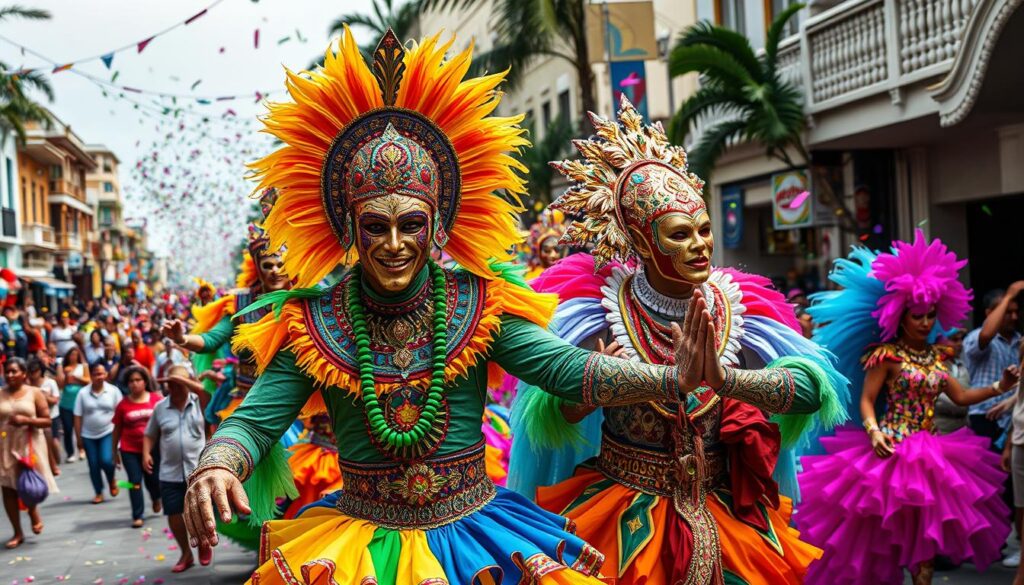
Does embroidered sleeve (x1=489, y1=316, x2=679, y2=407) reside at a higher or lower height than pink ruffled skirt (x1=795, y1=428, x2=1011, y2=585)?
higher

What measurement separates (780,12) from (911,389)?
11.5 m

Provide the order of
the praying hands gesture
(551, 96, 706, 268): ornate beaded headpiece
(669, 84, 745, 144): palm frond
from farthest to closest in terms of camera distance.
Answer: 1. (669, 84, 745, 144): palm frond
2. (551, 96, 706, 268): ornate beaded headpiece
3. the praying hands gesture

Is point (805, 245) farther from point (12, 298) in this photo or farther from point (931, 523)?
point (12, 298)

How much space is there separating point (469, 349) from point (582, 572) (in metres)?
Answer: 0.81

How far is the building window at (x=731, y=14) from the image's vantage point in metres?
19.1

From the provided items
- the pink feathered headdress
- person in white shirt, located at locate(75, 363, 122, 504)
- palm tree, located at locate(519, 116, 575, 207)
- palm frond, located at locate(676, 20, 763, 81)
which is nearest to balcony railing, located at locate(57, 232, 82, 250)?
palm tree, located at locate(519, 116, 575, 207)

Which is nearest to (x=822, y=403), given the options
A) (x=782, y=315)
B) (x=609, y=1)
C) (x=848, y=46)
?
(x=782, y=315)

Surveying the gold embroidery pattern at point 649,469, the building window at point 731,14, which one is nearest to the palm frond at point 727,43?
the building window at point 731,14

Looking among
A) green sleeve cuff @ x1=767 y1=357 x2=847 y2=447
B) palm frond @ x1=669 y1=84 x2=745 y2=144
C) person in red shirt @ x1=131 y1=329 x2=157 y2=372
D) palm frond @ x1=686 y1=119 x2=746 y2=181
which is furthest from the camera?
person in red shirt @ x1=131 y1=329 x2=157 y2=372

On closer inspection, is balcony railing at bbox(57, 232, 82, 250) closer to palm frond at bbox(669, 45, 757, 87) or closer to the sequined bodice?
palm frond at bbox(669, 45, 757, 87)

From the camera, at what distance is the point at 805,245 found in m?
18.3

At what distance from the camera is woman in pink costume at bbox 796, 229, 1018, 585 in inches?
264

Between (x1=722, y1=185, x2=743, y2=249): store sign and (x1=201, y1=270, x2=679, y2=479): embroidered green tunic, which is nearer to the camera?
(x1=201, y1=270, x2=679, y2=479): embroidered green tunic

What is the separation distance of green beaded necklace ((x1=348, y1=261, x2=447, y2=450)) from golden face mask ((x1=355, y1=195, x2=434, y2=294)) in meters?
0.14
